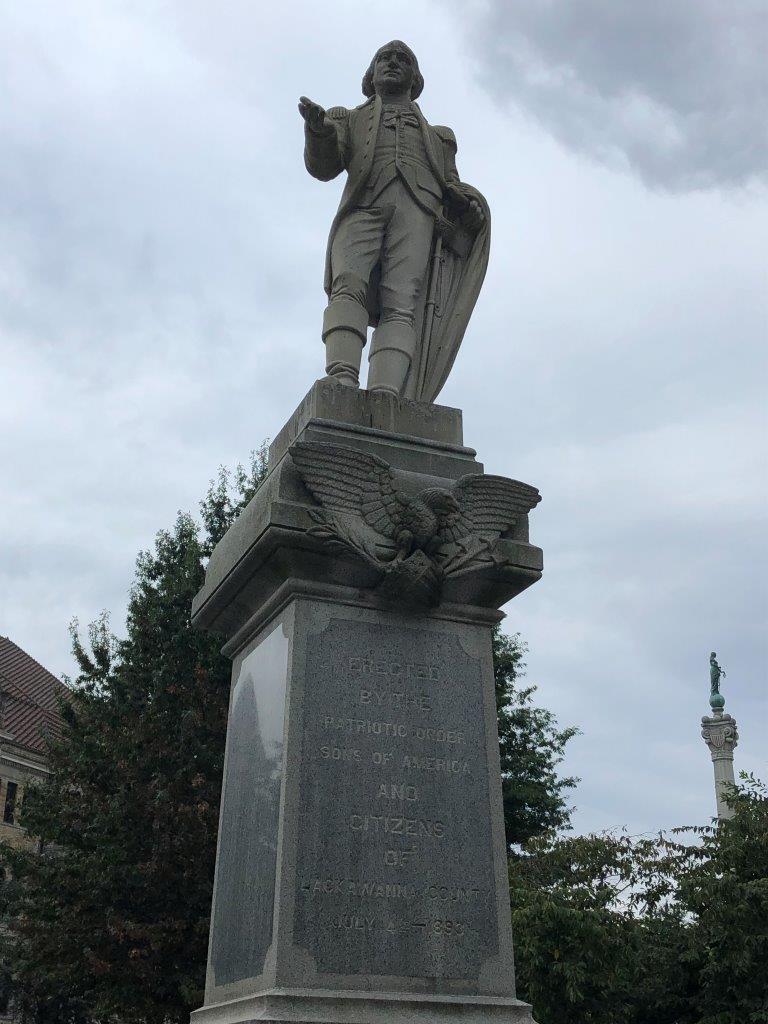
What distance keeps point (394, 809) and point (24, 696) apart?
157 feet

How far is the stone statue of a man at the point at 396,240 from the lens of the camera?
768 cm

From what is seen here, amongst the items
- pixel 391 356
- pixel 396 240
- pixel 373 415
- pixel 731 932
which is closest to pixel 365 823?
pixel 373 415

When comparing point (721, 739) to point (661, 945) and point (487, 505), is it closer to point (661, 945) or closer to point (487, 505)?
point (661, 945)

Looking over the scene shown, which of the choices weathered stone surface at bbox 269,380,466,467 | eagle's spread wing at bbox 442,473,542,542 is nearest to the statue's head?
weathered stone surface at bbox 269,380,466,467

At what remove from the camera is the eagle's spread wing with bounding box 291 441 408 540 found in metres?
6.34

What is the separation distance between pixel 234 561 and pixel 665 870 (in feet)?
43.4

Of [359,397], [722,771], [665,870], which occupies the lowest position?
[665,870]

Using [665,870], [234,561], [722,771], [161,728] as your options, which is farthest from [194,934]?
[722,771]

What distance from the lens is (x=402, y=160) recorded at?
8094 mm

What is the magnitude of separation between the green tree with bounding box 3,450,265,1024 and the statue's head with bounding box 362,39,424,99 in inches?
493

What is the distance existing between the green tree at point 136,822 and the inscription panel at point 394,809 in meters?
12.3

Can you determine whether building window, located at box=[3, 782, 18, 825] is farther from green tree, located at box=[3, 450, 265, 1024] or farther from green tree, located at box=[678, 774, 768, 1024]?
green tree, located at box=[678, 774, 768, 1024]

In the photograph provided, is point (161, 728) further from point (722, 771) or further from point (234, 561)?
point (722, 771)

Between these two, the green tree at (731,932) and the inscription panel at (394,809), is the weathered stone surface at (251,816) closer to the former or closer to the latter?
the inscription panel at (394,809)
